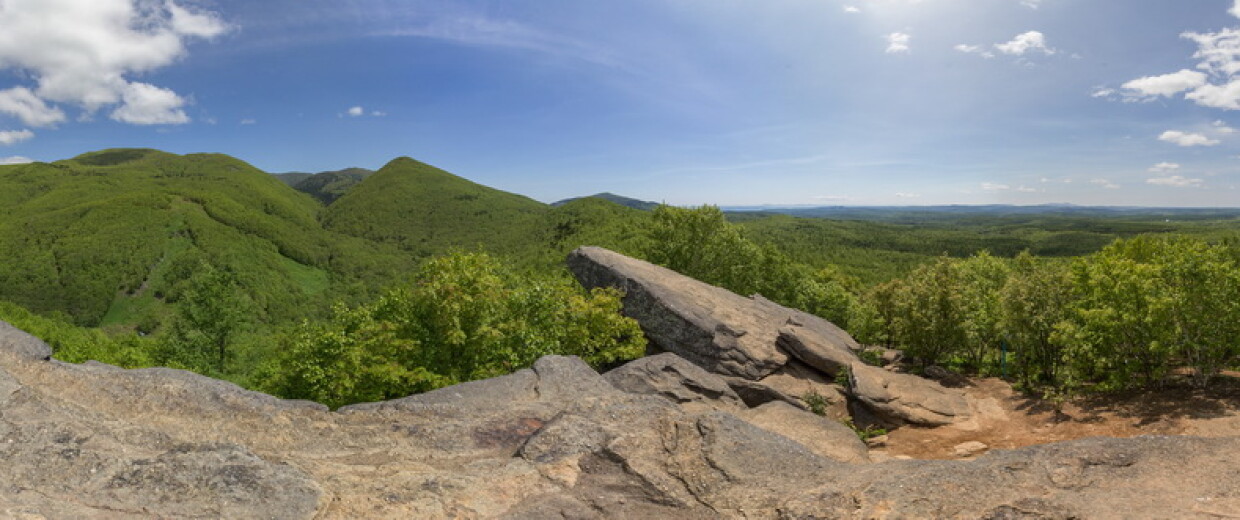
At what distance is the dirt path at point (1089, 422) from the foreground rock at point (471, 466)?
9.52 metres

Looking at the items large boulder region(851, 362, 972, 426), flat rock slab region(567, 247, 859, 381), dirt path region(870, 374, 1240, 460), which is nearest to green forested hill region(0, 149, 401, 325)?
flat rock slab region(567, 247, 859, 381)

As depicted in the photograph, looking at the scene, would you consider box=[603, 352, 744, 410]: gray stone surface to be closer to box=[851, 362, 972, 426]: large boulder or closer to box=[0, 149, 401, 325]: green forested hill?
box=[851, 362, 972, 426]: large boulder

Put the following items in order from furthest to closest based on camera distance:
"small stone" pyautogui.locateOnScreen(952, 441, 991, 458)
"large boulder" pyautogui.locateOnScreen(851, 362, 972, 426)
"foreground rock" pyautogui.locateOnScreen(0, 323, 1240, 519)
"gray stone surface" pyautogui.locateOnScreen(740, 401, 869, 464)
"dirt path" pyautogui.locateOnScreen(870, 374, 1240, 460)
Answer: "large boulder" pyautogui.locateOnScreen(851, 362, 972, 426)
"small stone" pyautogui.locateOnScreen(952, 441, 991, 458)
"dirt path" pyautogui.locateOnScreen(870, 374, 1240, 460)
"gray stone surface" pyautogui.locateOnScreen(740, 401, 869, 464)
"foreground rock" pyautogui.locateOnScreen(0, 323, 1240, 519)

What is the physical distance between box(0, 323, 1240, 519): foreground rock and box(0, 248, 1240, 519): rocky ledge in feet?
0.10

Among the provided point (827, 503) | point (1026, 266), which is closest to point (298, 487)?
point (827, 503)

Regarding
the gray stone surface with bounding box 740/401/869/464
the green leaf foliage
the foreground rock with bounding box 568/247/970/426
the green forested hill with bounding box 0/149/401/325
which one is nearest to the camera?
the gray stone surface with bounding box 740/401/869/464

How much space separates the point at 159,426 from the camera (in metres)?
8.27

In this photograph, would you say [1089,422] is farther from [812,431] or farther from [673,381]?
[673,381]

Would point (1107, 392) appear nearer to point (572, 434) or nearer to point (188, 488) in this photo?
A: point (572, 434)

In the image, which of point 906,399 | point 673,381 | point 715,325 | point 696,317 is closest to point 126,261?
point 696,317

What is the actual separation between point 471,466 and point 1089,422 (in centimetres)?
2195

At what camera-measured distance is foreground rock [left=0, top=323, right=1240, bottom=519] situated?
660 cm

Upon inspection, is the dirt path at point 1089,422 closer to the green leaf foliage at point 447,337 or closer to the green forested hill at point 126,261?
the green leaf foliage at point 447,337

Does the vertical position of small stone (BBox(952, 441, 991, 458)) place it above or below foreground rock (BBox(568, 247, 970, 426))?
below
